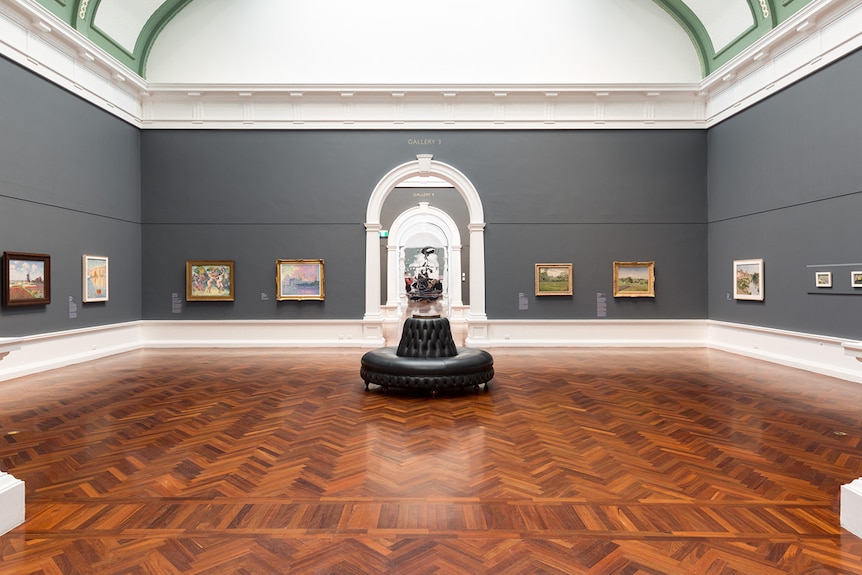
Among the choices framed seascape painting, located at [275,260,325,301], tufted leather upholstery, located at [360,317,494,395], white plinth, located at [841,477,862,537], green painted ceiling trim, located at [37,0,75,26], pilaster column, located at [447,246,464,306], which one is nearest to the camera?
white plinth, located at [841,477,862,537]

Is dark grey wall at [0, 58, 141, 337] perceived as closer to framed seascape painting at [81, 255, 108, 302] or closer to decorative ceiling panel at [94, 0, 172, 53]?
framed seascape painting at [81, 255, 108, 302]

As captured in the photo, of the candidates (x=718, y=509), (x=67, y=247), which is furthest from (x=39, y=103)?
(x=718, y=509)

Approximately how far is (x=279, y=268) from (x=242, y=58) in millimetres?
5669

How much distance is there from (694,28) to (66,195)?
50.7 ft

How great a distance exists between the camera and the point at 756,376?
8547 mm

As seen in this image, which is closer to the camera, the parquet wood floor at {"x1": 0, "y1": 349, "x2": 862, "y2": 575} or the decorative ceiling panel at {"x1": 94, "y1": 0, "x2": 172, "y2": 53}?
the parquet wood floor at {"x1": 0, "y1": 349, "x2": 862, "y2": 575}

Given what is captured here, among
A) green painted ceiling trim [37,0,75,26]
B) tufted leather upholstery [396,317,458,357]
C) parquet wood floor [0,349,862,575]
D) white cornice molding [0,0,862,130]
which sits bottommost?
parquet wood floor [0,349,862,575]

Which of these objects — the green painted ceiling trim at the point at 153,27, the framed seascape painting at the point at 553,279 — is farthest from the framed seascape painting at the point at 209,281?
the framed seascape painting at the point at 553,279

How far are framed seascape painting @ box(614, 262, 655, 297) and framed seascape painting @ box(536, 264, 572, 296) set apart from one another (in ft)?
4.23

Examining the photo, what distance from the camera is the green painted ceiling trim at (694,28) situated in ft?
39.3

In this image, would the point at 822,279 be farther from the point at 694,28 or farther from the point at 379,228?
the point at 379,228

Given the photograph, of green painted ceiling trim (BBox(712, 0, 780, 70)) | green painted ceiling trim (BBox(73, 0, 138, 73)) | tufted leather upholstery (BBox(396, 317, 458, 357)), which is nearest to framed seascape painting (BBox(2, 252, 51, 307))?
green painted ceiling trim (BBox(73, 0, 138, 73))

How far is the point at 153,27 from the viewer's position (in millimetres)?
12031

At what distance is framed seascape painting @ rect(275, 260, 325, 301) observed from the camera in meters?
12.3
